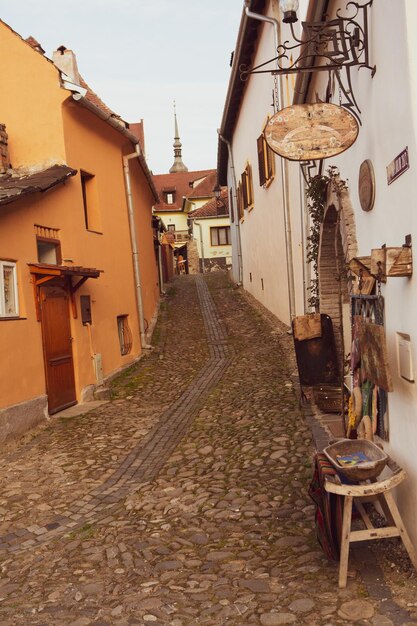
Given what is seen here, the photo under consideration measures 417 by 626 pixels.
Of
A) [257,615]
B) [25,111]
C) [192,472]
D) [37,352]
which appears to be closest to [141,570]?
[257,615]

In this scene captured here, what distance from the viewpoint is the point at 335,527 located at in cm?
402

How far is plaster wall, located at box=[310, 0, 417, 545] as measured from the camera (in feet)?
11.9

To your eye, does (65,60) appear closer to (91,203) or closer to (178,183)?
(91,203)

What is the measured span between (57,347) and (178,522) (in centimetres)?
510

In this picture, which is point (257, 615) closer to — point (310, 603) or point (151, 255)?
point (310, 603)

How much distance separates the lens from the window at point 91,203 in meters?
11.9

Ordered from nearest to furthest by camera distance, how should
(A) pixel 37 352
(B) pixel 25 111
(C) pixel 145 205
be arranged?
(A) pixel 37 352
(B) pixel 25 111
(C) pixel 145 205

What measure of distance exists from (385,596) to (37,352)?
657cm

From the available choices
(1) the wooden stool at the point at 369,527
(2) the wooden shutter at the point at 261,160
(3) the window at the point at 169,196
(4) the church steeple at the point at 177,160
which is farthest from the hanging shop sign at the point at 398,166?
(4) the church steeple at the point at 177,160

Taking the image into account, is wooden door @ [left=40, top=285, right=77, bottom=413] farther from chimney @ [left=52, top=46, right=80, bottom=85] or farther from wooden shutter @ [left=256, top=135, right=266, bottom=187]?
wooden shutter @ [left=256, top=135, right=266, bottom=187]

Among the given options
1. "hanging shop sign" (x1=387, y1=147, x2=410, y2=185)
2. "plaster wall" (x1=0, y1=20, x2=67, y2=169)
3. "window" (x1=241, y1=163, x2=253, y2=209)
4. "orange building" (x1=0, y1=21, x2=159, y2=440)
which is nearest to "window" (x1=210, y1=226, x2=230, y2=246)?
"window" (x1=241, y1=163, x2=253, y2=209)

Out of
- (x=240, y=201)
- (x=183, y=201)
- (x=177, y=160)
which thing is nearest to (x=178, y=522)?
(x=240, y=201)

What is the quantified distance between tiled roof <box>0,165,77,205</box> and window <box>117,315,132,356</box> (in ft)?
12.9

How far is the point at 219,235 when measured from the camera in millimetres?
41656
